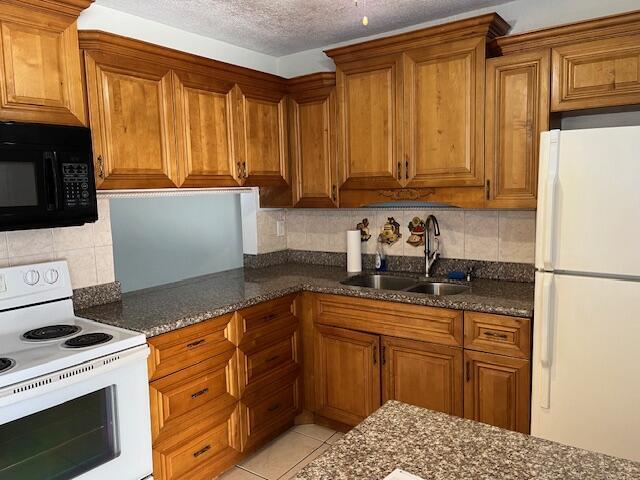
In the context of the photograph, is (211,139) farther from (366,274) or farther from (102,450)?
(102,450)

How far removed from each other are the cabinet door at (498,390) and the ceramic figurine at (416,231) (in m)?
0.91

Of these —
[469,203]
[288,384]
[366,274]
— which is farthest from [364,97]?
[288,384]

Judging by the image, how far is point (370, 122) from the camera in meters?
2.91

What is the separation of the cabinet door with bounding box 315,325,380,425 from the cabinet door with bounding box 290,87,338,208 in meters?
0.88

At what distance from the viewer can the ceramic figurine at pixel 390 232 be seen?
10.6 ft

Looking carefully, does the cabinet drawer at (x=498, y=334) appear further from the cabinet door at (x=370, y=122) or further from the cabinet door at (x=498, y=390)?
the cabinet door at (x=370, y=122)

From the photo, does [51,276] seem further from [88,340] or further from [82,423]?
[82,423]

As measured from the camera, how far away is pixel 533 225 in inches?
107

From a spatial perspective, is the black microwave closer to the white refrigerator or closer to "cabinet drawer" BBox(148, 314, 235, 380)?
"cabinet drawer" BBox(148, 314, 235, 380)

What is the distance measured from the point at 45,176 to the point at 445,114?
6.53ft

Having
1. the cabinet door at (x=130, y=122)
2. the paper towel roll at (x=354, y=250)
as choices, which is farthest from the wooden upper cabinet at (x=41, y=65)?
the paper towel roll at (x=354, y=250)

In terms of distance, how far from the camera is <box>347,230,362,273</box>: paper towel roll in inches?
128

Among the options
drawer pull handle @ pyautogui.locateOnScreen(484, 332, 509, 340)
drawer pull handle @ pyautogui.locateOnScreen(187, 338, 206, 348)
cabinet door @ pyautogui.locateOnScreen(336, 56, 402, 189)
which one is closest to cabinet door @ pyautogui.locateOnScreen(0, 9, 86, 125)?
drawer pull handle @ pyautogui.locateOnScreen(187, 338, 206, 348)

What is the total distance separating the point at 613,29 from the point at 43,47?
249 centimetres
